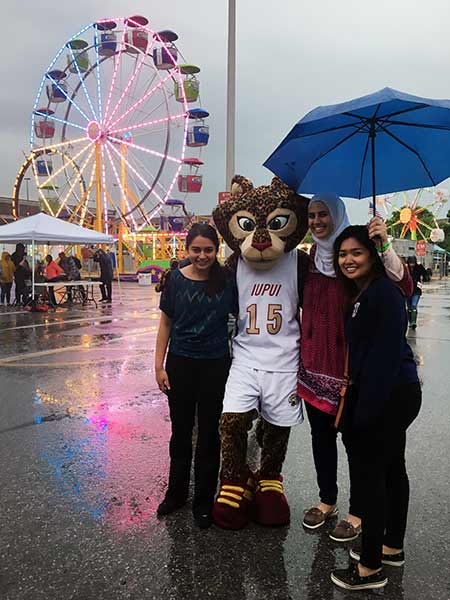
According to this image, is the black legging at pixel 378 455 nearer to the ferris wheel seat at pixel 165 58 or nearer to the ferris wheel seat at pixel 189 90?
the ferris wheel seat at pixel 189 90

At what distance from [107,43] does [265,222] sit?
25.1 metres

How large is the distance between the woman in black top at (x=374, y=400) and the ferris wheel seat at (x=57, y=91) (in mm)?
27360

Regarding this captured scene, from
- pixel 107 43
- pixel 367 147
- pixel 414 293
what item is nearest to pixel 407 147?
pixel 367 147

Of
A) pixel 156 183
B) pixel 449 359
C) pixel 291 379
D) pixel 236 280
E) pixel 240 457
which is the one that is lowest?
pixel 449 359

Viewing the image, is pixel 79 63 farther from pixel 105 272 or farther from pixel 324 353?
pixel 324 353

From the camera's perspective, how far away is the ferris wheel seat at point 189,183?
2609 cm

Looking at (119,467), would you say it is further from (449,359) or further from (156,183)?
(156,183)

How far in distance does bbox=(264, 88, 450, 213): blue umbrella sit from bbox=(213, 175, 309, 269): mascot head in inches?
4.9

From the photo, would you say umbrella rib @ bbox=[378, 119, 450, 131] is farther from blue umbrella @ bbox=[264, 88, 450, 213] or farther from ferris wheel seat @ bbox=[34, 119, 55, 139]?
ferris wheel seat @ bbox=[34, 119, 55, 139]

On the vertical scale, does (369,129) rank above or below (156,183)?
below

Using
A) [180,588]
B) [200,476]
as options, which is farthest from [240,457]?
[180,588]

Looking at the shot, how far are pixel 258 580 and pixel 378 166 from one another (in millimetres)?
2154

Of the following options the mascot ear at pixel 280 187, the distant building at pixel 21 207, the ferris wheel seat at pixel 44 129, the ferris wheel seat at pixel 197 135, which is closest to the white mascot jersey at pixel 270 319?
the mascot ear at pixel 280 187

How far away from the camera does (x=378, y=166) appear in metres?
2.95
